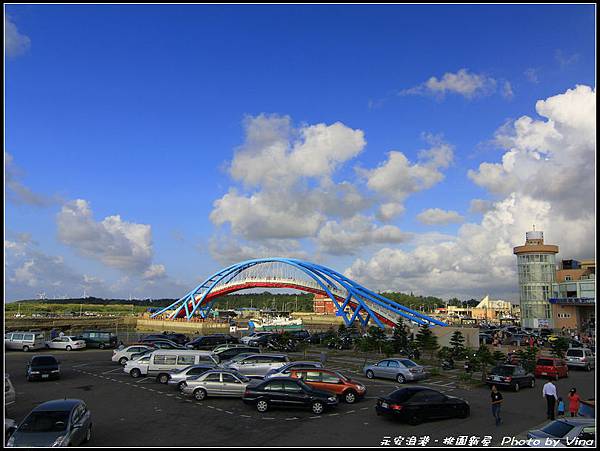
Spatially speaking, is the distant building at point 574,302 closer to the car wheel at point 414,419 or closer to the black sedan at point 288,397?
the car wheel at point 414,419

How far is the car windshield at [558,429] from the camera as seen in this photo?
40.0 feet

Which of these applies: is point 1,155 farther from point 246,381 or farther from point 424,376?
point 424,376

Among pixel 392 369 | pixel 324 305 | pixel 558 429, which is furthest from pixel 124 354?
pixel 324 305

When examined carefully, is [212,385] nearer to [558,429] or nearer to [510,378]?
[558,429]

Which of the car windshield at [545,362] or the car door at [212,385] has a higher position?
the car door at [212,385]

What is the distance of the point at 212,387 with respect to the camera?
2111 cm

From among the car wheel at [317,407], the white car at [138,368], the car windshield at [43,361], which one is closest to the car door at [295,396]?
the car wheel at [317,407]

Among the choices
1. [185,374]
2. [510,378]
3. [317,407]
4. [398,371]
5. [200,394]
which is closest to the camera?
[317,407]

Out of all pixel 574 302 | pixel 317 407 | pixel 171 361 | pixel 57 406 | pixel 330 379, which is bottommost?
pixel 317 407

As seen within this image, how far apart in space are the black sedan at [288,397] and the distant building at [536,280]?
67.7 metres

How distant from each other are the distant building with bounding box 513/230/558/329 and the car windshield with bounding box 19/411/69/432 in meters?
76.8

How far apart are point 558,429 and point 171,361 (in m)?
19.9

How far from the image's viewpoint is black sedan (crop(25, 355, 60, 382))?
86.8 feet

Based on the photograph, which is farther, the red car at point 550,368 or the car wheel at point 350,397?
the red car at point 550,368
